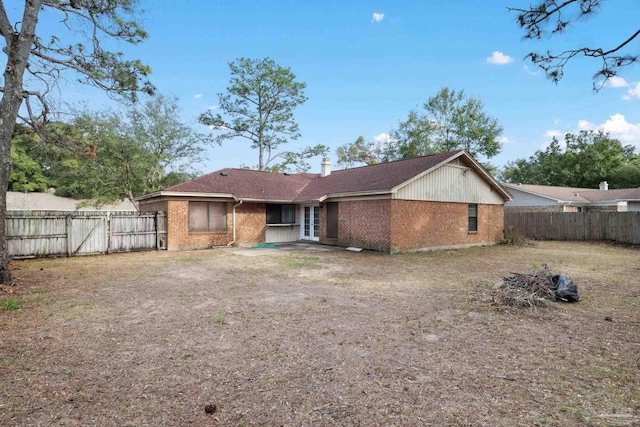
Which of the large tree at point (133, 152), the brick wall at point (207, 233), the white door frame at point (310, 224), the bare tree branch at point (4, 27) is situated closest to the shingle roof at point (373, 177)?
the white door frame at point (310, 224)

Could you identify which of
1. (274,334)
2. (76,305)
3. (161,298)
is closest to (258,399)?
(274,334)

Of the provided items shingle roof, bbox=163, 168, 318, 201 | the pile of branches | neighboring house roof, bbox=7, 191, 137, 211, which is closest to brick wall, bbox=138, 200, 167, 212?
shingle roof, bbox=163, 168, 318, 201

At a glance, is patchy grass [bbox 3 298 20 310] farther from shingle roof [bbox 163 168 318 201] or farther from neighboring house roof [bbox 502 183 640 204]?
neighboring house roof [bbox 502 183 640 204]

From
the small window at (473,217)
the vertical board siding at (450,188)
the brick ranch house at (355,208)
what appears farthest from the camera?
the small window at (473,217)

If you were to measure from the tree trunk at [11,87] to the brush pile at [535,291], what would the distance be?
10.5 meters

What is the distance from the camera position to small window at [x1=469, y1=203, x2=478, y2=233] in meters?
16.8

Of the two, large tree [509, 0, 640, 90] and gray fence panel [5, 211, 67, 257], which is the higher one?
large tree [509, 0, 640, 90]

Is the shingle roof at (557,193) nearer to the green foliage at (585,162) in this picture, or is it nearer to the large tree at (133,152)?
the green foliage at (585,162)

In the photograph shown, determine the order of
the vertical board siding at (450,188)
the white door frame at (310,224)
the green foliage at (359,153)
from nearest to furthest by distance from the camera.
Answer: the vertical board siding at (450,188) → the white door frame at (310,224) → the green foliage at (359,153)

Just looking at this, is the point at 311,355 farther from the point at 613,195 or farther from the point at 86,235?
the point at 613,195

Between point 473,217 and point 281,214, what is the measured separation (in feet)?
32.9

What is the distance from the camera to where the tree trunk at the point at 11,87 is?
7.55 meters

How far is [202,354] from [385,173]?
1349cm

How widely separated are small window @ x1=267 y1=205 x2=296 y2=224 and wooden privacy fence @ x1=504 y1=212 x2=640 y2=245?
1366 centimetres
